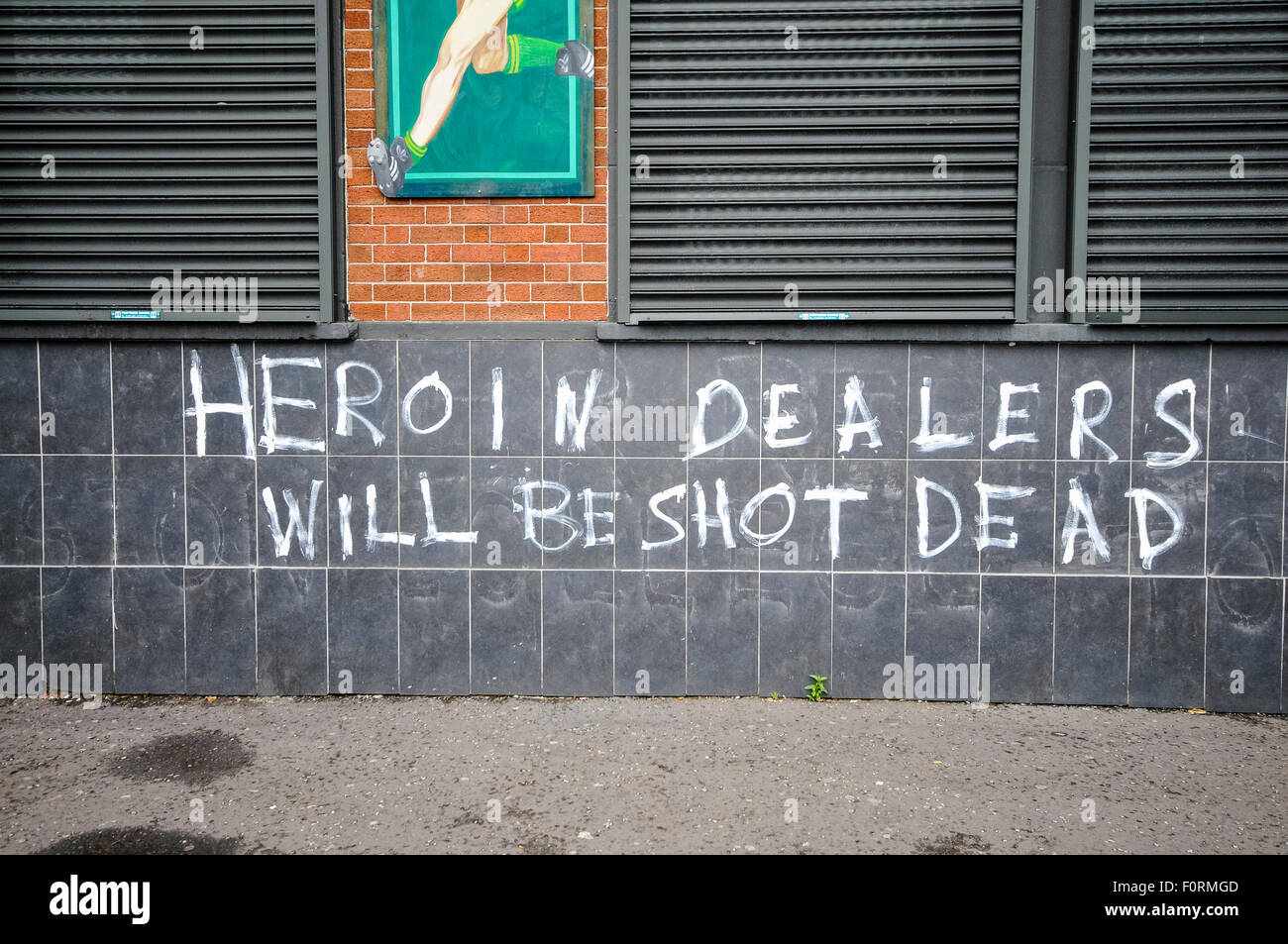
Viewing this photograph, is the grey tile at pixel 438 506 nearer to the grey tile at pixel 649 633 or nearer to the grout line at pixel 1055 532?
the grey tile at pixel 649 633

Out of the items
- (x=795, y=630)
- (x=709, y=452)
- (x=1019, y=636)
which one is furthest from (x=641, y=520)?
(x=1019, y=636)

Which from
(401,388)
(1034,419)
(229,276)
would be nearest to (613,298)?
(401,388)

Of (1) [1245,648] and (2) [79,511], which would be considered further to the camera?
(2) [79,511]

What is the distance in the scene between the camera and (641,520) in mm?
4848

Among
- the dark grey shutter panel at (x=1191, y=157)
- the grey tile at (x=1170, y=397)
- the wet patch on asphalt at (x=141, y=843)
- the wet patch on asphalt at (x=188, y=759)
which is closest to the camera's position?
the wet patch on asphalt at (x=141, y=843)

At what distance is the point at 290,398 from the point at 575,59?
2709 millimetres

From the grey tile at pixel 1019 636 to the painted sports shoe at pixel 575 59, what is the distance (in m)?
3.96

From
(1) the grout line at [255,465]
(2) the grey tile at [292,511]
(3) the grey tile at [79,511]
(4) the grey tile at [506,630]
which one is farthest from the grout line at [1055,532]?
(3) the grey tile at [79,511]

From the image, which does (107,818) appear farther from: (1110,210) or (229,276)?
(1110,210)

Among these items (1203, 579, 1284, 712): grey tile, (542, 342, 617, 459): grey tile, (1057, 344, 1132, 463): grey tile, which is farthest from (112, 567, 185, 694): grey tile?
(1203, 579, 1284, 712): grey tile

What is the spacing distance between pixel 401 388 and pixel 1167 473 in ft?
15.5

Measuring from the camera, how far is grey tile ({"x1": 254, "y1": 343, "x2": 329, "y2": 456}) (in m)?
4.86

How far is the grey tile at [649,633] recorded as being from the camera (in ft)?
15.9

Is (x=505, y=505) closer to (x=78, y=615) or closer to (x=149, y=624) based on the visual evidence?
(x=149, y=624)
